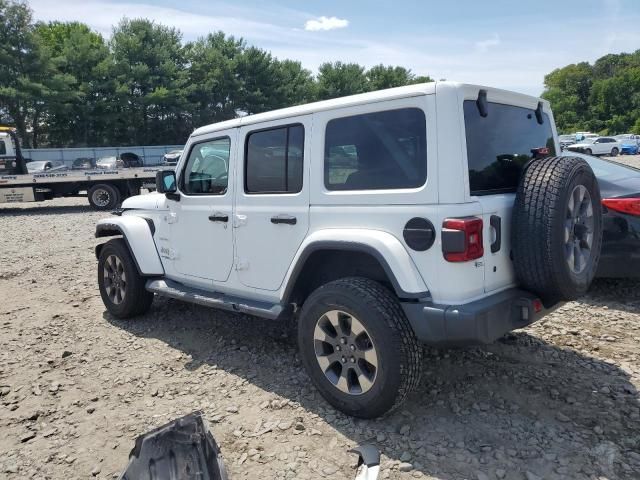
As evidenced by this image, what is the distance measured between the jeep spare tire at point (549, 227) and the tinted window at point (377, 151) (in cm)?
64

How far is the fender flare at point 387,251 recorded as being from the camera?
2828mm

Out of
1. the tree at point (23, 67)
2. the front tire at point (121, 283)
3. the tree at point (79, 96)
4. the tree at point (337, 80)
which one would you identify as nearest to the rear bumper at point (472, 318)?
the front tire at point (121, 283)

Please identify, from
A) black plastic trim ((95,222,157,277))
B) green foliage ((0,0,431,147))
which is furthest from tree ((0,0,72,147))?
black plastic trim ((95,222,157,277))

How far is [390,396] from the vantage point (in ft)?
9.53

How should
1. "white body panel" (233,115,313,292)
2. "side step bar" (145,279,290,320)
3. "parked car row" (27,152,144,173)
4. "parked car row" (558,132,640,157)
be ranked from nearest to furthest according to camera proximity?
1. "white body panel" (233,115,313,292)
2. "side step bar" (145,279,290,320)
3. "parked car row" (27,152,144,173)
4. "parked car row" (558,132,640,157)

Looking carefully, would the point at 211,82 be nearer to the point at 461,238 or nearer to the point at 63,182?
the point at 63,182

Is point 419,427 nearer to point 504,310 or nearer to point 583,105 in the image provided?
point 504,310

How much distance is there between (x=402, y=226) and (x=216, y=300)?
184 centimetres

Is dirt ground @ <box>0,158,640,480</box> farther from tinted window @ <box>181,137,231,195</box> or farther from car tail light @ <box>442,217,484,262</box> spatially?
tinted window @ <box>181,137,231,195</box>

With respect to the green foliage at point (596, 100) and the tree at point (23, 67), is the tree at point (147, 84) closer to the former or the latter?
the tree at point (23, 67)

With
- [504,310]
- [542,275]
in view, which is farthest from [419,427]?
[542,275]

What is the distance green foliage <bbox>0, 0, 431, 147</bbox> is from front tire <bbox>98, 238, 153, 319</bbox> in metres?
35.3

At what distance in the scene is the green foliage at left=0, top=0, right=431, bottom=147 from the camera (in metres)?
36.6

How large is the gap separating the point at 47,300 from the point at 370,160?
15.6ft
